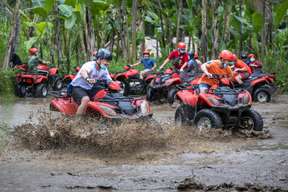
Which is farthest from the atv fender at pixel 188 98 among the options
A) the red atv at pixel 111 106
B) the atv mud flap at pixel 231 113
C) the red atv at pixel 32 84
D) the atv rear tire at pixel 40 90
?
the atv rear tire at pixel 40 90

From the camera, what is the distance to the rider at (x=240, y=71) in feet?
56.3

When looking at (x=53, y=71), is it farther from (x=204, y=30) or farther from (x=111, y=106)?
(x=111, y=106)

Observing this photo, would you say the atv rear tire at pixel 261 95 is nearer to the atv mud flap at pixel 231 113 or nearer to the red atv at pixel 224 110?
the red atv at pixel 224 110

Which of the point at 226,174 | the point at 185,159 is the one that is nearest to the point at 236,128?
the point at 185,159

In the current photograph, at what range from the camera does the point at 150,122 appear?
10.6 metres

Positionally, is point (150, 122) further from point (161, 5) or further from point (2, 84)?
point (161, 5)

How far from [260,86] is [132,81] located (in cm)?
416

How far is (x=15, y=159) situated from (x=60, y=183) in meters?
1.96

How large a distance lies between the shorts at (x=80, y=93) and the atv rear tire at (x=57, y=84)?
10.8 m

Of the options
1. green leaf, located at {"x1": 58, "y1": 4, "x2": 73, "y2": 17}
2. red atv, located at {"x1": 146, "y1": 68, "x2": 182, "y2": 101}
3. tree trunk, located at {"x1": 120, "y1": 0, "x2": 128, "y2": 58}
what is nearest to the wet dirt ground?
red atv, located at {"x1": 146, "y1": 68, "x2": 182, "y2": 101}

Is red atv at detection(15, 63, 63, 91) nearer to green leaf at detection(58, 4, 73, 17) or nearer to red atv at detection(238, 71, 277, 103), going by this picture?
green leaf at detection(58, 4, 73, 17)

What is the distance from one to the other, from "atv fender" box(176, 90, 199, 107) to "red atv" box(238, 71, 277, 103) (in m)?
6.02

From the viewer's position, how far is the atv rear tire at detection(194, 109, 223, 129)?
11.4 metres

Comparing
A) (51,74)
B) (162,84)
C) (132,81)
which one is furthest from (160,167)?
(51,74)
